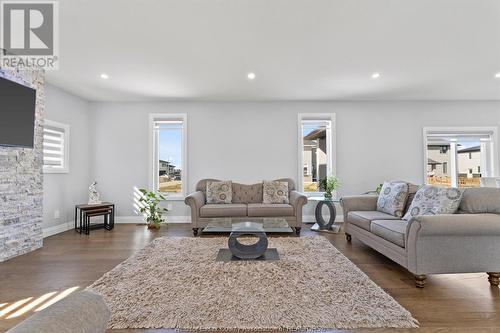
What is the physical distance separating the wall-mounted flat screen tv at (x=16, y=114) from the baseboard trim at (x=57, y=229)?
165 centimetres

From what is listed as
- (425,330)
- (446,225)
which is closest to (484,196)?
(446,225)

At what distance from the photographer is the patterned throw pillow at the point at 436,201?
257 cm

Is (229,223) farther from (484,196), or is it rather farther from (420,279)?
(484,196)

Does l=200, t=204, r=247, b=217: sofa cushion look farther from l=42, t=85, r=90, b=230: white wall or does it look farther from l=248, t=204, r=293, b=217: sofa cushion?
l=42, t=85, r=90, b=230: white wall

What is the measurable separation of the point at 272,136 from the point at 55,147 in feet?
13.4

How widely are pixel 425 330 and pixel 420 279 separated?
0.72 meters

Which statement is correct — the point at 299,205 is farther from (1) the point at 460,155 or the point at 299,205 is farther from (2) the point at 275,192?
(1) the point at 460,155

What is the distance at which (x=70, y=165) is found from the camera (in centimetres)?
473

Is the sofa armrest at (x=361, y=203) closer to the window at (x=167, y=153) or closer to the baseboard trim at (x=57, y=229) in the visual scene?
the window at (x=167, y=153)

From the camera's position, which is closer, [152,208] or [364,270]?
[364,270]

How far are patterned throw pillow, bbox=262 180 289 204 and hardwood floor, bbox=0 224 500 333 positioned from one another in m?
1.14

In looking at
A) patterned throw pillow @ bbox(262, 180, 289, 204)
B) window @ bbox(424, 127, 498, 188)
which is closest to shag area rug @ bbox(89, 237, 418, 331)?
patterned throw pillow @ bbox(262, 180, 289, 204)

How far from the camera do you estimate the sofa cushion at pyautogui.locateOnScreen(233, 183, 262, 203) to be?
15.9 feet

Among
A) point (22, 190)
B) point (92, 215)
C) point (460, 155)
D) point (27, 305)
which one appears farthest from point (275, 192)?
point (460, 155)
